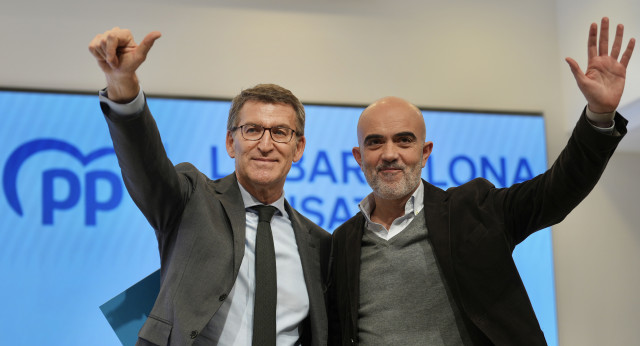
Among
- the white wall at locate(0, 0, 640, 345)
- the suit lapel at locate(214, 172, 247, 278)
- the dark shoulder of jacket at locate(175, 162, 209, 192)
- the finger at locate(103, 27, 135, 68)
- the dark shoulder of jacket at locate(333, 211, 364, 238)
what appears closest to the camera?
the finger at locate(103, 27, 135, 68)

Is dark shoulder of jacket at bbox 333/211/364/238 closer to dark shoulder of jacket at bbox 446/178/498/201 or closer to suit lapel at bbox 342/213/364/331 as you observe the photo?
suit lapel at bbox 342/213/364/331

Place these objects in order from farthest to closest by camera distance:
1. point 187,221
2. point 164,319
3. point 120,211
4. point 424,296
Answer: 1. point 120,211
2. point 424,296
3. point 187,221
4. point 164,319

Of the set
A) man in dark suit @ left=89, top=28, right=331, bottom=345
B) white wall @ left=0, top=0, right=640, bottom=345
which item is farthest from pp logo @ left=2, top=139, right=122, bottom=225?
man in dark suit @ left=89, top=28, right=331, bottom=345

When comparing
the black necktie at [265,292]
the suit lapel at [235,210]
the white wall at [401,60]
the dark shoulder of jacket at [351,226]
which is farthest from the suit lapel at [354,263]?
the white wall at [401,60]

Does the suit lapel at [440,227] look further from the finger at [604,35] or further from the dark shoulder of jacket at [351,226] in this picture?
the finger at [604,35]

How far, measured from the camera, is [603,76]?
1924 millimetres

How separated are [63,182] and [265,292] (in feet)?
7.19

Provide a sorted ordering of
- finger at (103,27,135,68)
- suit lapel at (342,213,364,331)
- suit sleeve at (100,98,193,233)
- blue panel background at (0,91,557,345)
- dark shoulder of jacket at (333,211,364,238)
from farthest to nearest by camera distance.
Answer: blue panel background at (0,91,557,345)
dark shoulder of jacket at (333,211,364,238)
suit lapel at (342,213,364,331)
suit sleeve at (100,98,193,233)
finger at (103,27,135,68)

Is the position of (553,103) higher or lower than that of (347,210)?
higher

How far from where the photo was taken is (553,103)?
14.6ft

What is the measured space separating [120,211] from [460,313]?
2.36 m

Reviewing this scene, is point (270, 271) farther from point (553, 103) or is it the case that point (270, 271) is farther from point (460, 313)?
point (553, 103)

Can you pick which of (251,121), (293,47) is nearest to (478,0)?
(293,47)

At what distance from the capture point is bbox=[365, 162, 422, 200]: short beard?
2357 mm
